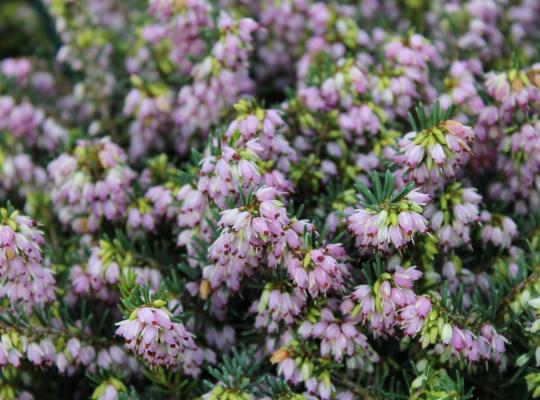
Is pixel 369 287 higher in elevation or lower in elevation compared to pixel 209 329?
higher

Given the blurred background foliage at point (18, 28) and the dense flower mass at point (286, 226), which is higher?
the dense flower mass at point (286, 226)

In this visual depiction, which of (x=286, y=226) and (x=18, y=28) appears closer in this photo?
(x=286, y=226)

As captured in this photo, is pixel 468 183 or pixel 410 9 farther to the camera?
pixel 410 9

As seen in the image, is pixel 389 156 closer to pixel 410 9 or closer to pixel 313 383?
pixel 313 383

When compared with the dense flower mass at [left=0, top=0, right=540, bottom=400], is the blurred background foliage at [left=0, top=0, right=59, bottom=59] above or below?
below

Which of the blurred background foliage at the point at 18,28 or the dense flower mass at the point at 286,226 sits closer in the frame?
the dense flower mass at the point at 286,226

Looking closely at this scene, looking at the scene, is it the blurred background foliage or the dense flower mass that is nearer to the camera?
the dense flower mass

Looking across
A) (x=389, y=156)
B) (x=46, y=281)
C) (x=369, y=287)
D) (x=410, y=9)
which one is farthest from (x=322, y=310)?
(x=410, y=9)

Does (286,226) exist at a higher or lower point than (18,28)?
higher
